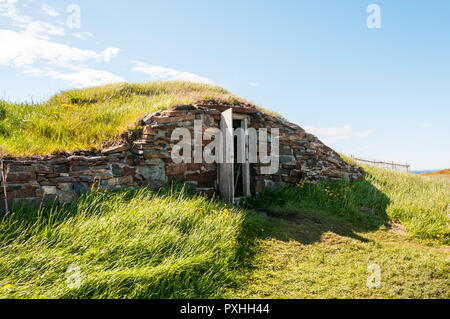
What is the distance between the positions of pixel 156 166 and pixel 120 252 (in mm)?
3116

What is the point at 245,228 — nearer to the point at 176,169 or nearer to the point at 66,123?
the point at 176,169

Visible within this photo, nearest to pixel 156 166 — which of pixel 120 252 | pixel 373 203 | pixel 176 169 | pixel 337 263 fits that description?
pixel 176 169

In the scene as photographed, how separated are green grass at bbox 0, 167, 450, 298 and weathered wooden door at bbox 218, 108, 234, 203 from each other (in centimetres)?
70

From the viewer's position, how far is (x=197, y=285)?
145 inches

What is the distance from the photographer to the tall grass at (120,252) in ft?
10.4

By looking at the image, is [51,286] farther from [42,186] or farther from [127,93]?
[127,93]

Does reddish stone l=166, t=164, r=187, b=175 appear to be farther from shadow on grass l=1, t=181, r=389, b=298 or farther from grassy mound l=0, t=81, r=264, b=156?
grassy mound l=0, t=81, r=264, b=156

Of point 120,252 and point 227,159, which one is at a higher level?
point 227,159

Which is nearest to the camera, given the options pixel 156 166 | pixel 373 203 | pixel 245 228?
pixel 245 228

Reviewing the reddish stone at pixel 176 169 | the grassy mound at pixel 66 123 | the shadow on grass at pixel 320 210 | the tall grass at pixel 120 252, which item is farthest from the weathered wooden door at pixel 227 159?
the tall grass at pixel 120 252

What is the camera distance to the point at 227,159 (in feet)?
24.0

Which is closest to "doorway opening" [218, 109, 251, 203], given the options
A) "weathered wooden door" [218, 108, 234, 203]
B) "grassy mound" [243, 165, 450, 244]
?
"weathered wooden door" [218, 108, 234, 203]
